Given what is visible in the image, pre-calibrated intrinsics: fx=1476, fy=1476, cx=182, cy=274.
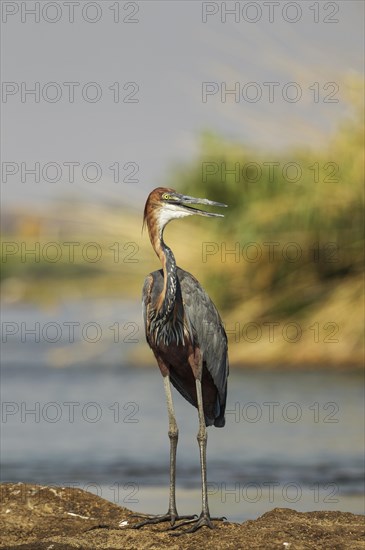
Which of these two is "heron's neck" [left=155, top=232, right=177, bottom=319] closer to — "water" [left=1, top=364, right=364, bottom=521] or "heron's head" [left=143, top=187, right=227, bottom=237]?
"heron's head" [left=143, top=187, right=227, bottom=237]

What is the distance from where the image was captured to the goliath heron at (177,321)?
9398mm

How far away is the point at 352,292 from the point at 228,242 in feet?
6.39

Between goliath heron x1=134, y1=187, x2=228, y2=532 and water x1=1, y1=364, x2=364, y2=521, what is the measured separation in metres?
1.28

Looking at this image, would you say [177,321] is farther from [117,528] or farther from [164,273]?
[117,528]

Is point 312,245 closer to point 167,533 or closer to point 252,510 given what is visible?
point 252,510

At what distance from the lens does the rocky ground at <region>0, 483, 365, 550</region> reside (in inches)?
350

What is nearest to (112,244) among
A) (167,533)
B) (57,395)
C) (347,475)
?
(57,395)

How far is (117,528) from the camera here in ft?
30.9

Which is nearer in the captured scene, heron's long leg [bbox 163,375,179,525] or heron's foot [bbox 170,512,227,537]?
heron's foot [bbox 170,512,227,537]

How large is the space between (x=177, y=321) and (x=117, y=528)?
1.37m

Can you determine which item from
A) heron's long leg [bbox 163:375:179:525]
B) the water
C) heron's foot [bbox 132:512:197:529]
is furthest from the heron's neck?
the water

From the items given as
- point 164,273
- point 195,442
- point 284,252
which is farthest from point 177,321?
point 284,252

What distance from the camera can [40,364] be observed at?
78.6 ft

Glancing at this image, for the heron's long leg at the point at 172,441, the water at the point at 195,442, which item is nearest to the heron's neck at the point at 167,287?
the heron's long leg at the point at 172,441
